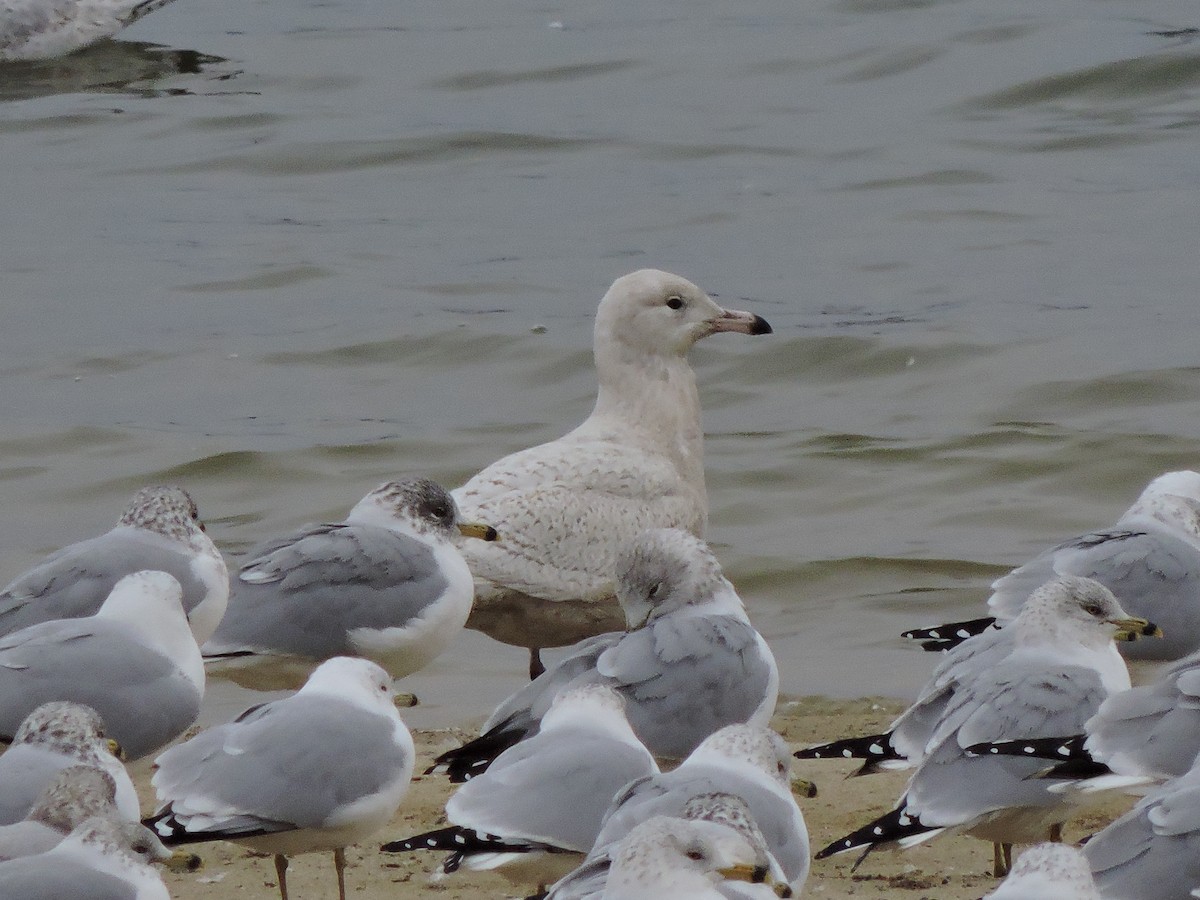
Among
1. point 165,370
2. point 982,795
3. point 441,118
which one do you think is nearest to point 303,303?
point 165,370

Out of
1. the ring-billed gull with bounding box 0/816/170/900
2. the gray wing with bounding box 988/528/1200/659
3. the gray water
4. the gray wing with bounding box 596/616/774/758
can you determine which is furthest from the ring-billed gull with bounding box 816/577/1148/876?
the gray water

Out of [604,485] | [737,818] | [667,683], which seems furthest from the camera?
[604,485]

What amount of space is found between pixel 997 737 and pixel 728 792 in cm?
93

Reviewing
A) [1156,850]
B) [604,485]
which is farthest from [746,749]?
[604,485]

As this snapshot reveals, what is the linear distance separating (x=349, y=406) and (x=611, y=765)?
776 centimetres

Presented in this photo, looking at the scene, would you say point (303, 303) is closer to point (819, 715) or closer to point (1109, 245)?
point (1109, 245)

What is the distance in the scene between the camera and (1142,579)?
254 inches

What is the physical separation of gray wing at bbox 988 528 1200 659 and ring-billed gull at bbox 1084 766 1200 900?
6.46 feet

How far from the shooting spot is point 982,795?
506 centimetres

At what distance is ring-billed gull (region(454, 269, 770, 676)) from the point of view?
7.79 m

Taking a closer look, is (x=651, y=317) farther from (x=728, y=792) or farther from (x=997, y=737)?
(x=728, y=792)

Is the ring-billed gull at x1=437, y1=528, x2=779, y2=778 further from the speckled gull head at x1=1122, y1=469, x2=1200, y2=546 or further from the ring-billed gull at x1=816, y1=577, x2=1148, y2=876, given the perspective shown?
the speckled gull head at x1=1122, y1=469, x2=1200, y2=546

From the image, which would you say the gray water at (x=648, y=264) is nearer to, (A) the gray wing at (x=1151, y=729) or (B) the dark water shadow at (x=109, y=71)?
(B) the dark water shadow at (x=109, y=71)

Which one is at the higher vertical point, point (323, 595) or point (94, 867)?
point (94, 867)
